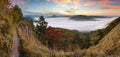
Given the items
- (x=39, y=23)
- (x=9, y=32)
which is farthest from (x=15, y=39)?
(x=39, y=23)

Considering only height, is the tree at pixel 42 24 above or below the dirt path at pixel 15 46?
below

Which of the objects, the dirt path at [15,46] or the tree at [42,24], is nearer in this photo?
the dirt path at [15,46]

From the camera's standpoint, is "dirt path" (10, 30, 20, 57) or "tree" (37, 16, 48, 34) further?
"tree" (37, 16, 48, 34)

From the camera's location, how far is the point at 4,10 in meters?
20.4

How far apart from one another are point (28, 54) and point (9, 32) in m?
2.49

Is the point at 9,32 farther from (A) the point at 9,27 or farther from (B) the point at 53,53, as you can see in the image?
(B) the point at 53,53

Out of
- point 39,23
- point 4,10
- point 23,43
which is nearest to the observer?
point 4,10

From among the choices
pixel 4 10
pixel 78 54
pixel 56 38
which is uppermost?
pixel 4 10

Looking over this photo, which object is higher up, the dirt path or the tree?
the dirt path

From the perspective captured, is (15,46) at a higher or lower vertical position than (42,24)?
higher

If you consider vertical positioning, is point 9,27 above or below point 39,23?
above

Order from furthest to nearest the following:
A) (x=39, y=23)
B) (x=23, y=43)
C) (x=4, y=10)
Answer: (x=39, y=23) < (x=23, y=43) < (x=4, y=10)

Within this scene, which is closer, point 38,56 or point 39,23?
point 38,56

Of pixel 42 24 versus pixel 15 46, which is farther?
pixel 42 24
